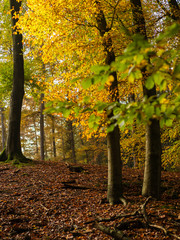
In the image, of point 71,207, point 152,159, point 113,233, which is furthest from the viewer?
point 152,159

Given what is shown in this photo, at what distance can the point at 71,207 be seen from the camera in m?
5.47

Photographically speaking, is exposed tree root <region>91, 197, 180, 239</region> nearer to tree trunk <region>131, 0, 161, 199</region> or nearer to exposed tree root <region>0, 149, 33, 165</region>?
tree trunk <region>131, 0, 161, 199</region>

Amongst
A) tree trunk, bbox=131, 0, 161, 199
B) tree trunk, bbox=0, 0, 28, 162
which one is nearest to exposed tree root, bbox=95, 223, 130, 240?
tree trunk, bbox=131, 0, 161, 199

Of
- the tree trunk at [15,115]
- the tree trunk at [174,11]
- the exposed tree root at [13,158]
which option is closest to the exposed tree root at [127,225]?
the tree trunk at [174,11]

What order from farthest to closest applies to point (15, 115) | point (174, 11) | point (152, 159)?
point (15, 115) → point (174, 11) → point (152, 159)

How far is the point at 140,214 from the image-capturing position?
14.5 ft

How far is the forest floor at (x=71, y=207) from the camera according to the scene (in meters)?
4.02

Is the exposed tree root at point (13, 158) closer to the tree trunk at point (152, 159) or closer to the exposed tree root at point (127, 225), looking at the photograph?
the tree trunk at point (152, 159)

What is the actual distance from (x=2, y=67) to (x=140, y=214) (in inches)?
437

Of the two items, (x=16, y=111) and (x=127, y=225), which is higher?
(x=16, y=111)

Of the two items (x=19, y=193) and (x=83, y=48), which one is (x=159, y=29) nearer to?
(x=83, y=48)

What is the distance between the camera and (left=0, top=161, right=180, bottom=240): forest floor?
402 cm

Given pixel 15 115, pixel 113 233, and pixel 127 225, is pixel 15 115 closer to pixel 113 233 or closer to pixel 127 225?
pixel 127 225

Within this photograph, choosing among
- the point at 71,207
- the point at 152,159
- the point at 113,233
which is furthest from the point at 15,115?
the point at 113,233
